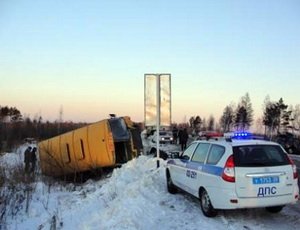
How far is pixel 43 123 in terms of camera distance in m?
97.9

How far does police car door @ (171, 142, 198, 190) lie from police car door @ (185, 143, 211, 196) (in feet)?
0.75

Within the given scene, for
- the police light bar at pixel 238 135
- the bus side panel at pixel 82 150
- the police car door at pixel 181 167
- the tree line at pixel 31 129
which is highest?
the police light bar at pixel 238 135

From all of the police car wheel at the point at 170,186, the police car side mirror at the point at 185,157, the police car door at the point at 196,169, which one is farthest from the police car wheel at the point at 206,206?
the police car wheel at the point at 170,186

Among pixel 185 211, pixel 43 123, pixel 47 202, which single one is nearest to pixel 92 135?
pixel 47 202

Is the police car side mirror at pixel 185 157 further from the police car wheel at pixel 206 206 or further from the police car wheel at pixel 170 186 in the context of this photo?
the police car wheel at pixel 206 206

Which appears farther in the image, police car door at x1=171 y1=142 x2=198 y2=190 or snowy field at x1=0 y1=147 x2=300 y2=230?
police car door at x1=171 y1=142 x2=198 y2=190

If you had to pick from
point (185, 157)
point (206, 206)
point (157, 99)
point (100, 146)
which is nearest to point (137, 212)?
point (206, 206)

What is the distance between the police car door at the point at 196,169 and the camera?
1017 centimetres

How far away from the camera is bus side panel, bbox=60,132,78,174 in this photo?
76.4 ft

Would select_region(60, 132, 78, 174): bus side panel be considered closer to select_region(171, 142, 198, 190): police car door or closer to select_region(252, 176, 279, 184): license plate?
select_region(171, 142, 198, 190): police car door

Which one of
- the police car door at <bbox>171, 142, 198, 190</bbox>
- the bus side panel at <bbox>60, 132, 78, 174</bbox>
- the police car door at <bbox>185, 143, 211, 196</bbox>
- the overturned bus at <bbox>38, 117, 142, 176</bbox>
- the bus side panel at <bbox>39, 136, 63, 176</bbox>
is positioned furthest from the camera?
the bus side panel at <bbox>39, 136, 63, 176</bbox>

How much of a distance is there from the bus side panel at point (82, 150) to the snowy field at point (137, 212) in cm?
413

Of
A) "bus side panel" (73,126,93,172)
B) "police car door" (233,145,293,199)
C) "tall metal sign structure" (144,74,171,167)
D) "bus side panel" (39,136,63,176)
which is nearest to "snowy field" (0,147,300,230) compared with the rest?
"police car door" (233,145,293,199)

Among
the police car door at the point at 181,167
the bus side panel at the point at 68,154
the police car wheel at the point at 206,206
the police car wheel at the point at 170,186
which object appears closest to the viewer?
the police car wheel at the point at 206,206
